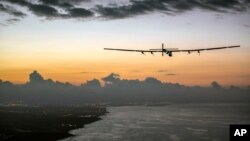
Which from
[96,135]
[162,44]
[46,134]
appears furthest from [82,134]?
[162,44]

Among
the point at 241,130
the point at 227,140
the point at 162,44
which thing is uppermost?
the point at 162,44

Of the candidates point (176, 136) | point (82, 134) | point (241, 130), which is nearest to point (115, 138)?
point (82, 134)

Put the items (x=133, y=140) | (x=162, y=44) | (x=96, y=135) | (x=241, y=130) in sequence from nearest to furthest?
(x=241, y=130)
(x=162, y=44)
(x=133, y=140)
(x=96, y=135)

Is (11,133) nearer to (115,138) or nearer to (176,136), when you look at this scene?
(115,138)

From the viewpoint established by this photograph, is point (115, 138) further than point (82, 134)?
No

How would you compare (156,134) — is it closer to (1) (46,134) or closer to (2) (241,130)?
(1) (46,134)

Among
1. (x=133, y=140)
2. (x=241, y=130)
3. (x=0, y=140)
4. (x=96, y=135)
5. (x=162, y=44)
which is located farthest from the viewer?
(x=96, y=135)

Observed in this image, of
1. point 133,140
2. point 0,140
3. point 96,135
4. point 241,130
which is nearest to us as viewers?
point 241,130

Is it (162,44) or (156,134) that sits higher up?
(162,44)

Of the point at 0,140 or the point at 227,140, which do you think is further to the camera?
the point at 227,140
